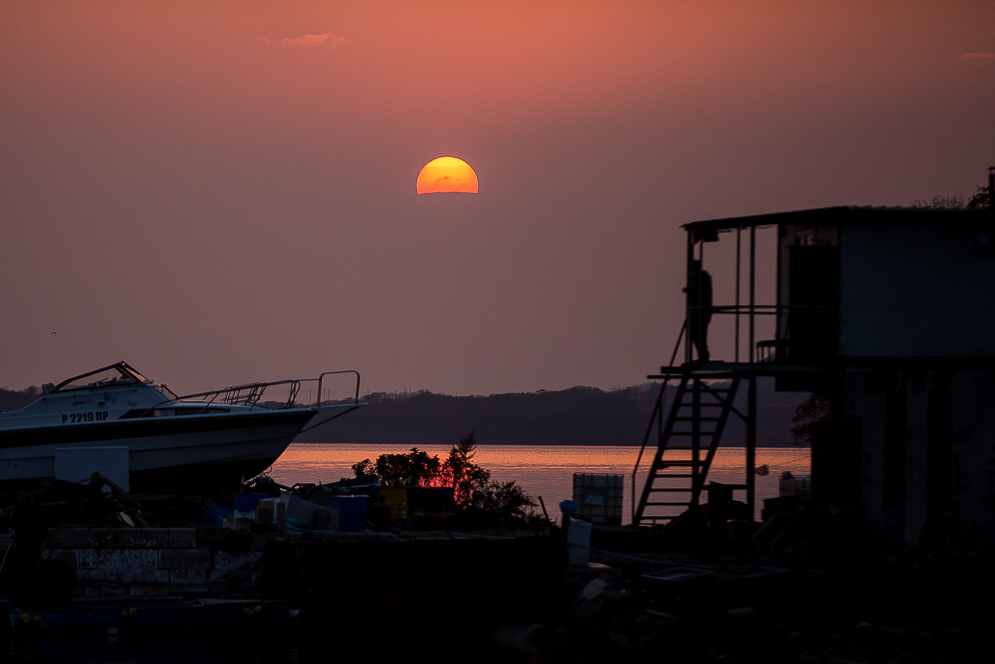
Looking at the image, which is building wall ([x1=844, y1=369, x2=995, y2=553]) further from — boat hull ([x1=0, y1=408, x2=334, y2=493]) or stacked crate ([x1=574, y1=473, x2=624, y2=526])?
boat hull ([x1=0, y1=408, x2=334, y2=493])

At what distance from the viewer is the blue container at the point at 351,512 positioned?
2281 cm

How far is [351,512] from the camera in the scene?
22875 mm

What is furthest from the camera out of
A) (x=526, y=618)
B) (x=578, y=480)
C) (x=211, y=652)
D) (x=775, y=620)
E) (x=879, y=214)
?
(x=578, y=480)

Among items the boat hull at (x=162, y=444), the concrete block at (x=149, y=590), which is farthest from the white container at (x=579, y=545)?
the boat hull at (x=162, y=444)

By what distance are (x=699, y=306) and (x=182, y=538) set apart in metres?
10.7

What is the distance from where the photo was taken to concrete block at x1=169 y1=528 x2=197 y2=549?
69.6 ft

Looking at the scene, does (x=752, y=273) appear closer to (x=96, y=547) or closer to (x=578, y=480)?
(x=578, y=480)

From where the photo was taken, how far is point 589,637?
18266 millimetres

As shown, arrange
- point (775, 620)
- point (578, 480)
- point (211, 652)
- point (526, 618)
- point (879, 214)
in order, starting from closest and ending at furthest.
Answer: point (775, 620)
point (211, 652)
point (526, 618)
point (879, 214)
point (578, 480)

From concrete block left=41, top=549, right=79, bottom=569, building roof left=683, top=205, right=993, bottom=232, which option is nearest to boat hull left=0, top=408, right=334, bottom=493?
concrete block left=41, top=549, right=79, bottom=569

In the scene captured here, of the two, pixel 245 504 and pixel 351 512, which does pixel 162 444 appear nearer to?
pixel 245 504

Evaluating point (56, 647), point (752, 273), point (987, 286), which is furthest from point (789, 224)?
point (56, 647)

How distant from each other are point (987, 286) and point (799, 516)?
6.04 metres

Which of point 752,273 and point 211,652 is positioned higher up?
point 752,273
